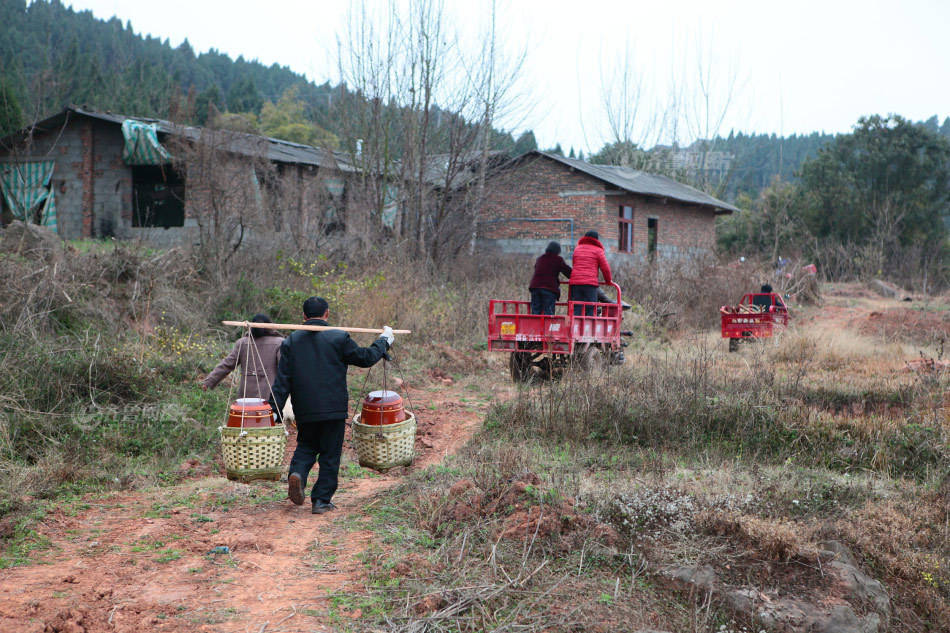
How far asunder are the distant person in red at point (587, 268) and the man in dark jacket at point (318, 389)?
4926 mm

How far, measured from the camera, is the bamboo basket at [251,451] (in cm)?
545

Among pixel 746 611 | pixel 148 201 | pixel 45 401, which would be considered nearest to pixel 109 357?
pixel 45 401

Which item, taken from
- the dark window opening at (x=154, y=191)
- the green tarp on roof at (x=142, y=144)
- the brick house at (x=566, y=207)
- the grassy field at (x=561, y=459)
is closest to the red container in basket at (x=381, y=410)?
the grassy field at (x=561, y=459)

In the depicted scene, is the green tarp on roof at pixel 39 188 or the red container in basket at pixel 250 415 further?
the green tarp on roof at pixel 39 188

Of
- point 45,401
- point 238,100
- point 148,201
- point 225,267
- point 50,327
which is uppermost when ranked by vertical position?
point 238,100

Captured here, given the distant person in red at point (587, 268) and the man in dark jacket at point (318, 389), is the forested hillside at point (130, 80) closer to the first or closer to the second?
the distant person in red at point (587, 268)

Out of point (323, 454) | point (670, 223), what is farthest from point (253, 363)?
point (670, 223)

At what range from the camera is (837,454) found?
709cm

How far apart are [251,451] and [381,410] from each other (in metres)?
1.09

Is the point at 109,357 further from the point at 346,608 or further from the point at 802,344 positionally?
the point at 802,344

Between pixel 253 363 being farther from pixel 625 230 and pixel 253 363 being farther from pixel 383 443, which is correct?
pixel 625 230

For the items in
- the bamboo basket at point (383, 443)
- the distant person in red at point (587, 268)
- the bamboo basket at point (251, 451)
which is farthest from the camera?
the distant person in red at point (587, 268)

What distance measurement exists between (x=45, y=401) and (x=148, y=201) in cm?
1434

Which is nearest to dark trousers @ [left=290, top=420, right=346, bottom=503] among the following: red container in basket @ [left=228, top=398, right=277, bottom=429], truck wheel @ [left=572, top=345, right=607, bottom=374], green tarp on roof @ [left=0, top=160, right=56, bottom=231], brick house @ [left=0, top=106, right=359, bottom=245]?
red container in basket @ [left=228, top=398, right=277, bottom=429]
